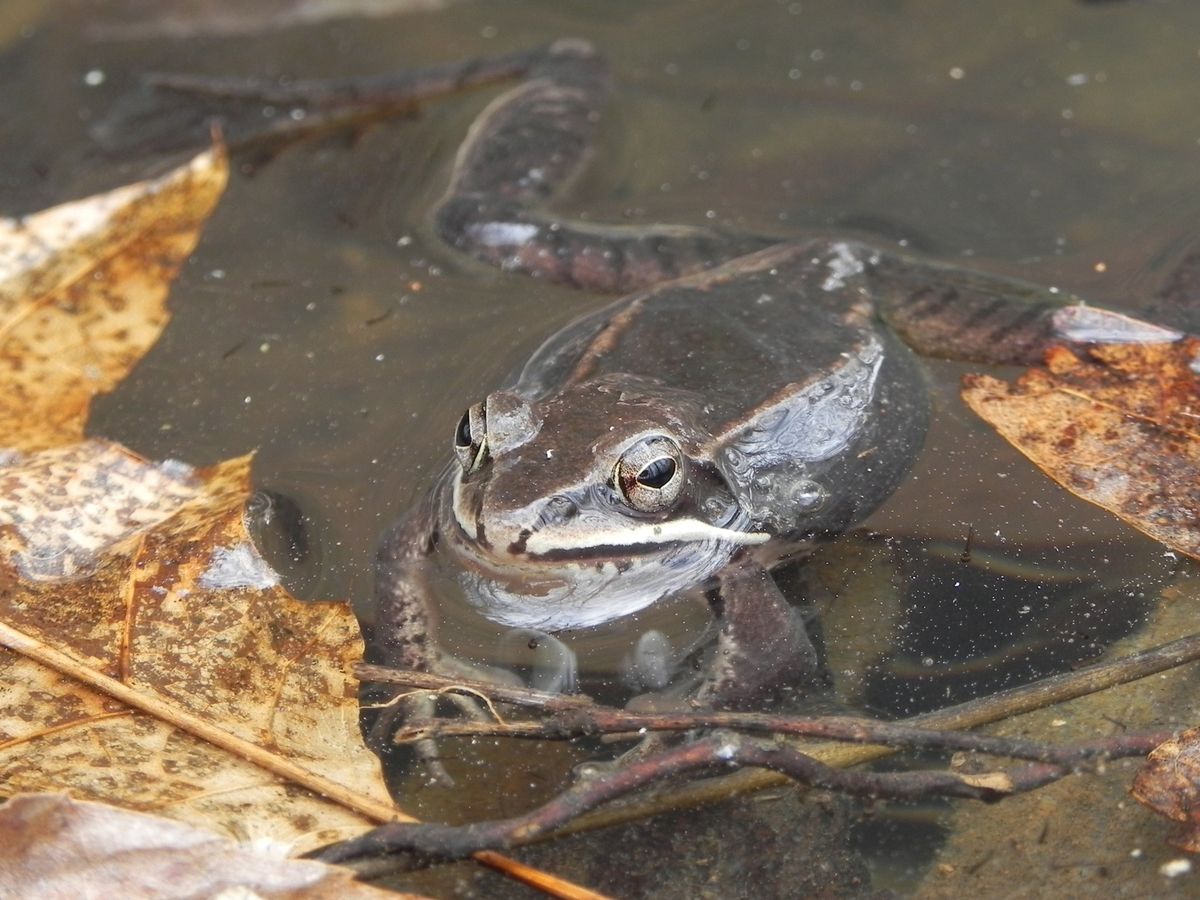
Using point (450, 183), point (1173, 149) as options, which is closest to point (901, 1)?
point (1173, 149)

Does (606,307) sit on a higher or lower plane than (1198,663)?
higher

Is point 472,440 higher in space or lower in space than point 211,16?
lower

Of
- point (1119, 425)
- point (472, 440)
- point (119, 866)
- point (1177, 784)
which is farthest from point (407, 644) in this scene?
point (1119, 425)

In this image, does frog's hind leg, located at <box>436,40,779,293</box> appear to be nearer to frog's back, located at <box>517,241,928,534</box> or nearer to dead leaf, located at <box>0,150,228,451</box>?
frog's back, located at <box>517,241,928,534</box>

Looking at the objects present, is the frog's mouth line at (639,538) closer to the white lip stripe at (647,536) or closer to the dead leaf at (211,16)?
the white lip stripe at (647,536)

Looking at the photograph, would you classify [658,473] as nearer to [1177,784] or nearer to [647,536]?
[647,536]

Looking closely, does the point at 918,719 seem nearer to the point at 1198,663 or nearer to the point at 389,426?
the point at 1198,663

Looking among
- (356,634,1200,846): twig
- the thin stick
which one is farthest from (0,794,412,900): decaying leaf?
(356,634,1200,846): twig
